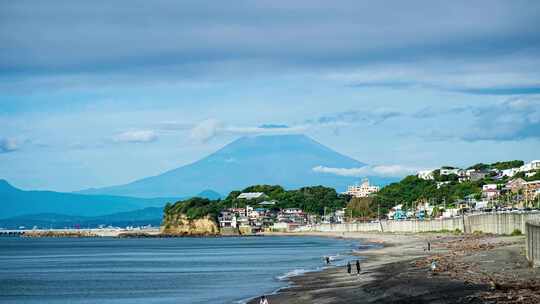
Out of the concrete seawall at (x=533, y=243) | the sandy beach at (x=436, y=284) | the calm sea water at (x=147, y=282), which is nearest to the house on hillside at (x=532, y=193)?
the calm sea water at (x=147, y=282)

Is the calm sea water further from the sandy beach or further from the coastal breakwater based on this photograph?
A: the coastal breakwater

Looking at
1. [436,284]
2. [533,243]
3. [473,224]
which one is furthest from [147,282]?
[473,224]

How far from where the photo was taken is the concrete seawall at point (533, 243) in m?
40.0

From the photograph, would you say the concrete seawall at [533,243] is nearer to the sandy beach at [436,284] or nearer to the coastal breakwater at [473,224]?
the sandy beach at [436,284]

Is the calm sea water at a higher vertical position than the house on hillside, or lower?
lower

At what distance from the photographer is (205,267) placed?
83.3m

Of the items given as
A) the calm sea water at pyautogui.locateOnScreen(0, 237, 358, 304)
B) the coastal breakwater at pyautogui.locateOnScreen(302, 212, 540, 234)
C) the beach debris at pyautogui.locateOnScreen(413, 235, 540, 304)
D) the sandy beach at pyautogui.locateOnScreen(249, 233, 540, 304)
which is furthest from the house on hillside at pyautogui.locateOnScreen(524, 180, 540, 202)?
the beach debris at pyautogui.locateOnScreen(413, 235, 540, 304)

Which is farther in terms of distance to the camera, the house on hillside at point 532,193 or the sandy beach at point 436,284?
the house on hillside at point 532,193

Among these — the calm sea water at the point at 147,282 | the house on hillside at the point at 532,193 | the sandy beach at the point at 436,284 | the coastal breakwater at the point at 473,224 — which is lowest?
the calm sea water at the point at 147,282

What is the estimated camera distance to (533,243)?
41344 mm

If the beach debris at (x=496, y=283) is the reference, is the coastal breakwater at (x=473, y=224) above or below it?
above

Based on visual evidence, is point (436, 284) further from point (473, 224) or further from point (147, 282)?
point (473, 224)

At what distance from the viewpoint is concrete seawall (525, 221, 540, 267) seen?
4000 cm

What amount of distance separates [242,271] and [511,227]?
3018cm
